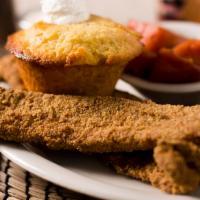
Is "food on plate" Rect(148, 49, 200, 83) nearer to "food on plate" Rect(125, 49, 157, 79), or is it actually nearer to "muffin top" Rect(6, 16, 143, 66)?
"food on plate" Rect(125, 49, 157, 79)

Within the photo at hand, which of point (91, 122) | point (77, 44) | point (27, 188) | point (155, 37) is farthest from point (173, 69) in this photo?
point (27, 188)

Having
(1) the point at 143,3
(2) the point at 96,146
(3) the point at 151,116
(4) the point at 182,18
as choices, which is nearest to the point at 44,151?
(2) the point at 96,146

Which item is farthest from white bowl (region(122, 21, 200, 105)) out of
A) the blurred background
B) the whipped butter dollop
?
the blurred background

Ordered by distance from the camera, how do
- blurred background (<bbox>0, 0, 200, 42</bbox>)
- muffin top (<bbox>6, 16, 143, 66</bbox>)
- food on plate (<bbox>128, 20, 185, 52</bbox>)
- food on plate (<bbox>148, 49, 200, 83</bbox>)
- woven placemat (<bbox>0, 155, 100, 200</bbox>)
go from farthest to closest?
blurred background (<bbox>0, 0, 200, 42</bbox>) → food on plate (<bbox>128, 20, 185, 52</bbox>) → food on plate (<bbox>148, 49, 200, 83</bbox>) → muffin top (<bbox>6, 16, 143, 66</bbox>) → woven placemat (<bbox>0, 155, 100, 200</bbox>)

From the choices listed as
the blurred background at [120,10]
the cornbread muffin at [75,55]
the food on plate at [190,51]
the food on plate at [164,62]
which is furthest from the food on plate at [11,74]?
the food on plate at [190,51]

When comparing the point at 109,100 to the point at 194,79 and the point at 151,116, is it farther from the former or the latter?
the point at 194,79

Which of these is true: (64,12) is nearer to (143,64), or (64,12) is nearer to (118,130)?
(143,64)

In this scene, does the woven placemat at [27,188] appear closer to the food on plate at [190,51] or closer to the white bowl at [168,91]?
the white bowl at [168,91]
